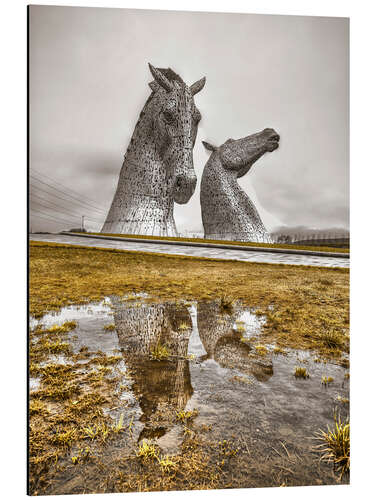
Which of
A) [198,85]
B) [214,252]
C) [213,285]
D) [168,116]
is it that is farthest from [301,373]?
[168,116]

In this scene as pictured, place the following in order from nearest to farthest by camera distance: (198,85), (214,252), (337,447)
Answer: (337,447) → (198,85) → (214,252)

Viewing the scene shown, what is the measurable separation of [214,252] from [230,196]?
5.10 m

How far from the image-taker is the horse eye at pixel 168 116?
6959 mm

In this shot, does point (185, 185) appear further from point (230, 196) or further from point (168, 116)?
point (230, 196)

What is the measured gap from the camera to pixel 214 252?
6711mm

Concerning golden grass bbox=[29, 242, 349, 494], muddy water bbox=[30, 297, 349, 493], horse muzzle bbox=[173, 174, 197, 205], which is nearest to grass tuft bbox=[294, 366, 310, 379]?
muddy water bbox=[30, 297, 349, 493]

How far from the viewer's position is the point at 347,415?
1.67 m

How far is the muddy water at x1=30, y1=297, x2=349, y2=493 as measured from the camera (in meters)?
1.29

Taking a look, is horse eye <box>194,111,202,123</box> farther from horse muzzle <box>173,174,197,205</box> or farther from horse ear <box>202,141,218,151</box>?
horse ear <box>202,141,218,151</box>


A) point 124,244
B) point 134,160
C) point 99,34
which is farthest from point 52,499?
point 134,160

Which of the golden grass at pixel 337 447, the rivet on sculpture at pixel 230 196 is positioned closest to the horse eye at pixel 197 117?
the rivet on sculpture at pixel 230 196

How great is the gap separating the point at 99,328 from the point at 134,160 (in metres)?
6.94

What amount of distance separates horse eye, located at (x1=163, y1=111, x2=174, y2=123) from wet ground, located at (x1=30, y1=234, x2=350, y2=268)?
8.96ft
